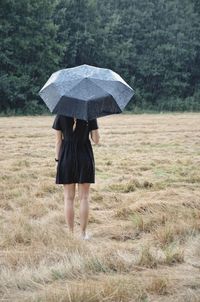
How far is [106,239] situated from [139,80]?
35824mm

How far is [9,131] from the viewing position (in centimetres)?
1725

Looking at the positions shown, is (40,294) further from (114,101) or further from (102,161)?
A: (102,161)

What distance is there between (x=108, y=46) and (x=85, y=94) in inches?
1400

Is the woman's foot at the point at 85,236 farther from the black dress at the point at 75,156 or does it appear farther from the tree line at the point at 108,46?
the tree line at the point at 108,46

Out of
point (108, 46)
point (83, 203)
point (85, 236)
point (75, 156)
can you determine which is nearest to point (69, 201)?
point (83, 203)

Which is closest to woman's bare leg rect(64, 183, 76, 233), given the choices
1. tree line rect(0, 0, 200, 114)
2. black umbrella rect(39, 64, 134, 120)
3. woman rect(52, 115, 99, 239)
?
woman rect(52, 115, 99, 239)

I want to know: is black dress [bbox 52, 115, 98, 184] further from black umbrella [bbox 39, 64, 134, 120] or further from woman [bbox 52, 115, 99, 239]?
black umbrella [bbox 39, 64, 134, 120]

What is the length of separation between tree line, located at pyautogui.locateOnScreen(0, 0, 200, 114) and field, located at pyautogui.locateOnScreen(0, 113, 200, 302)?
23.9 m

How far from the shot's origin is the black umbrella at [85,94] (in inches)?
178

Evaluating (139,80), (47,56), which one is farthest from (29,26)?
(139,80)

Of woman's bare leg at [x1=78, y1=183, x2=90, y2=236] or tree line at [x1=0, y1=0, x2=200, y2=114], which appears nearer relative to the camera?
woman's bare leg at [x1=78, y1=183, x2=90, y2=236]

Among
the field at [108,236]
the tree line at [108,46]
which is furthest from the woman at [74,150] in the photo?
the tree line at [108,46]

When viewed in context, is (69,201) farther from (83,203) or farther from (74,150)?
(74,150)

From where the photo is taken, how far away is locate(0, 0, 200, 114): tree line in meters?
33.4
